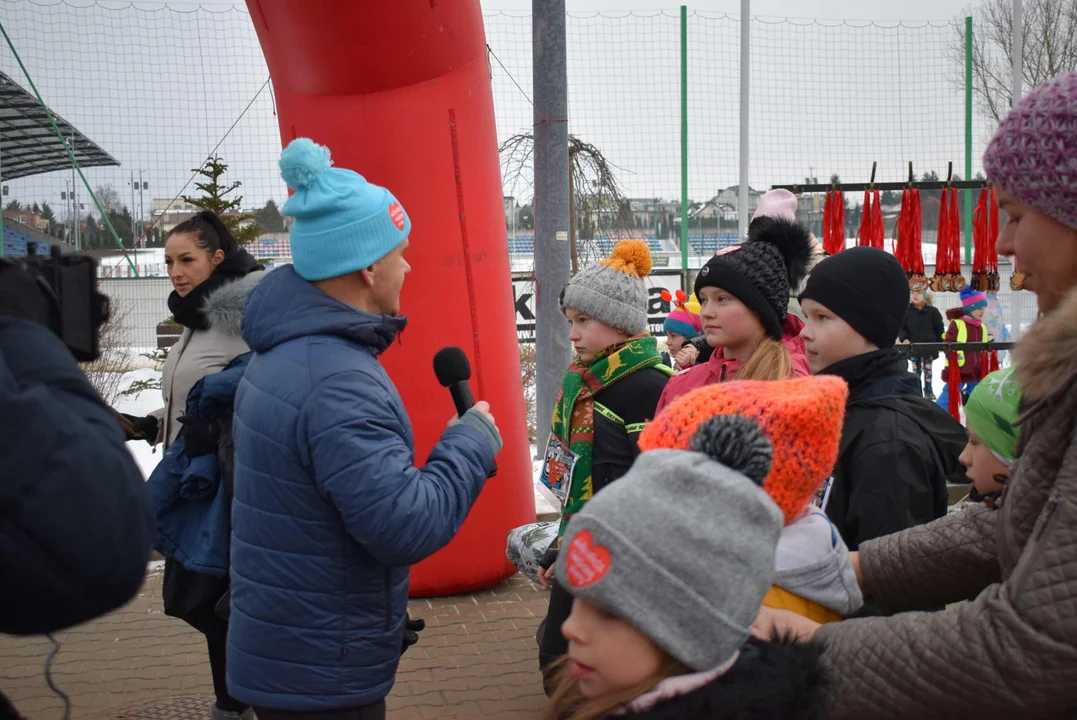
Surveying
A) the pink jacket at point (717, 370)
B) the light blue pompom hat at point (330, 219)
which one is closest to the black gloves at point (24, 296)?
the light blue pompom hat at point (330, 219)

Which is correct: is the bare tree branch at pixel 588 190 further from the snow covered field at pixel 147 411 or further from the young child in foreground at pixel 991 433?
the young child in foreground at pixel 991 433

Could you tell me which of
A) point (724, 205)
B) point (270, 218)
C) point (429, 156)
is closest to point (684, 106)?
point (724, 205)

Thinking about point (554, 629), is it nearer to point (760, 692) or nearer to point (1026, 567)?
point (760, 692)

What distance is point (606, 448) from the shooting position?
11.6 feet

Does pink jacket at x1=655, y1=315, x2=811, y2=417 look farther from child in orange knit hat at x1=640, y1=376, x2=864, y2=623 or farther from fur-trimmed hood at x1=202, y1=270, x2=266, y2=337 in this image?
fur-trimmed hood at x1=202, y1=270, x2=266, y2=337

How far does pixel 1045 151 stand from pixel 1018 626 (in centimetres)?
73

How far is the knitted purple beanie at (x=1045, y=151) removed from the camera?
1497 millimetres

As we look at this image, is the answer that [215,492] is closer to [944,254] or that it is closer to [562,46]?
[562,46]

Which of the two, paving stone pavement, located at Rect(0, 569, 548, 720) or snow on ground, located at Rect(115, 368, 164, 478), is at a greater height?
snow on ground, located at Rect(115, 368, 164, 478)

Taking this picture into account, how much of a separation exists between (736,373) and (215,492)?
75.7 inches

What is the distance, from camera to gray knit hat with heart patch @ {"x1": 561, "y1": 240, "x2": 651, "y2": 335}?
3.67 m

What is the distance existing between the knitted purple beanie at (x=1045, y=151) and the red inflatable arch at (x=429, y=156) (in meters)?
3.66

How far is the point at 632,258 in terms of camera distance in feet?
12.6

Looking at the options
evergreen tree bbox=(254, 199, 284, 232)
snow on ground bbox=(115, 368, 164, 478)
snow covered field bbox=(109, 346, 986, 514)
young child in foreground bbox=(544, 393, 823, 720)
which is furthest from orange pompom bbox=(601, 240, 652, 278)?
evergreen tree bbox=(254, 199, 284, 232)
